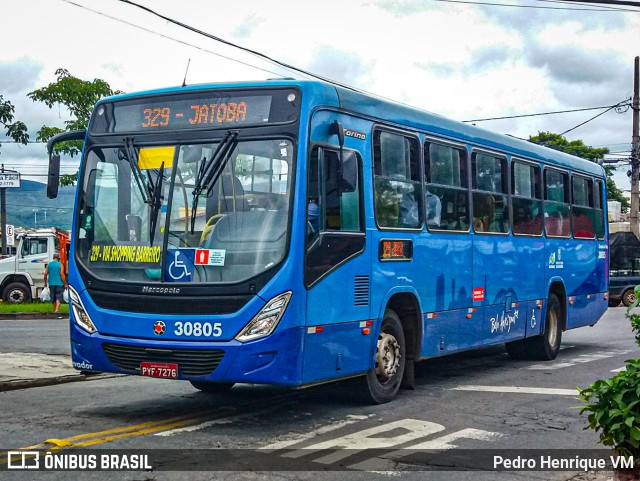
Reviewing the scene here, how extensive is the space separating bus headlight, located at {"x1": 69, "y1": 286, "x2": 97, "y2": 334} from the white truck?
20961 mm

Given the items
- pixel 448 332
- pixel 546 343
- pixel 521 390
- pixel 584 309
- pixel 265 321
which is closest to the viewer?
pixel 265 321

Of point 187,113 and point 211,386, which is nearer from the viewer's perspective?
point 187,113

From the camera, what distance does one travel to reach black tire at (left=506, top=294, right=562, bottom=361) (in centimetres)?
1495

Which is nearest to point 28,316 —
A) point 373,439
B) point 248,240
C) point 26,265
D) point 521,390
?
point 26,265

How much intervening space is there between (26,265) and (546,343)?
64.7 feet

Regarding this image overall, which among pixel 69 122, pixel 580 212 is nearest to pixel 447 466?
pixel 580 212

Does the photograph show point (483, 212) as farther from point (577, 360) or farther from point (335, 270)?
point (335, 270)

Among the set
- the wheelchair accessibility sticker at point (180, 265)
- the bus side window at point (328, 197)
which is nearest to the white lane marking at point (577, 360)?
the bus side window at point (328, 197)

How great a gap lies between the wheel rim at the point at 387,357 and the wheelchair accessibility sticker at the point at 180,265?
253 cm

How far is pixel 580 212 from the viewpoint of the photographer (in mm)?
16688

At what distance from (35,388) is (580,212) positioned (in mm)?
10123

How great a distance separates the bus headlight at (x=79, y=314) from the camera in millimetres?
9008

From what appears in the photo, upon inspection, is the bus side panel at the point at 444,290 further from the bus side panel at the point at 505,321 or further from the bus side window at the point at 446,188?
the bus side panel at the point at 505,321

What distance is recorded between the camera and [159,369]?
848cm
